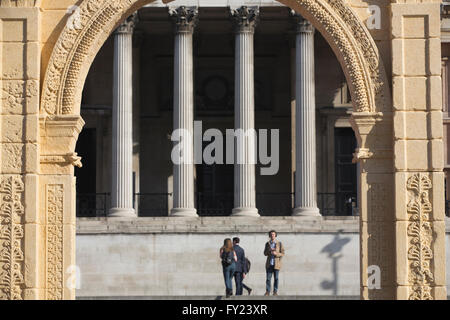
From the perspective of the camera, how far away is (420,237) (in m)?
21.1

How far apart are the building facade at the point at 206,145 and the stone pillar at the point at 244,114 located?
0.23 feet

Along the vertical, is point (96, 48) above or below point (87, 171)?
above

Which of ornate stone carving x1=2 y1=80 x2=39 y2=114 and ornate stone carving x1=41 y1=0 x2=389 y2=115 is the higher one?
ornate stone carving x1=41 y1=0 x2=389 y2=115

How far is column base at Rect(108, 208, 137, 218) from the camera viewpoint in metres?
51.3

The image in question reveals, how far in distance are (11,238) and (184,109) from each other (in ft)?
103

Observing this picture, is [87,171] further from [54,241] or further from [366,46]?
[366,46]

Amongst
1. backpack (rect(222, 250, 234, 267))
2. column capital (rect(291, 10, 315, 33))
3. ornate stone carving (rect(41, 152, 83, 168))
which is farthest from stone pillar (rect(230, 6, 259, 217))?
ornate stone carving (rect(41, 152, 83, 168))

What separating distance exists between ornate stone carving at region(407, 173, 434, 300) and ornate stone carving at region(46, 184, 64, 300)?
6.13 meters

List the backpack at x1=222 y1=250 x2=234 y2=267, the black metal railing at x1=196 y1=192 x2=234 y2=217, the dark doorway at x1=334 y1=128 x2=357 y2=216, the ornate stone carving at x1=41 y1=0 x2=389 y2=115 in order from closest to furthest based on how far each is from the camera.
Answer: the ornate stone carving at x1=41 y1=0 x2=389 y2=115
the backpack at x1=222 y1=250 x2=234 y2=267
the dark doorway at x1=334 y1=128 x2=357 y2=216
the black metal railing at x1=196 y1=192 x2=234 y2=217

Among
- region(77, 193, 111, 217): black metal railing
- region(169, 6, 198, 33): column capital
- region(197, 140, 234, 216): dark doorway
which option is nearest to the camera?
region(169, 6, 198, 33): column capital

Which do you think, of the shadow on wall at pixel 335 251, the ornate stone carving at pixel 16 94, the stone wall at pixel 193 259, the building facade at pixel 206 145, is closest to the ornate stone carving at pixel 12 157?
the building facade at pixel 206 145

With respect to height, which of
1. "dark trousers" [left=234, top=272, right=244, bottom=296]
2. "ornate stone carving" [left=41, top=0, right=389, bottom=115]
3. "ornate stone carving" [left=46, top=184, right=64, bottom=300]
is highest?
"ornate stone carving" [left=41, top=0, right=389, bottom=115]

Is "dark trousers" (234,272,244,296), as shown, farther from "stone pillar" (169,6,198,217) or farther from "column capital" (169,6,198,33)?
"column capital" (169,6,198,33)

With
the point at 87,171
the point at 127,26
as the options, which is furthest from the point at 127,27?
the point at 87,171
